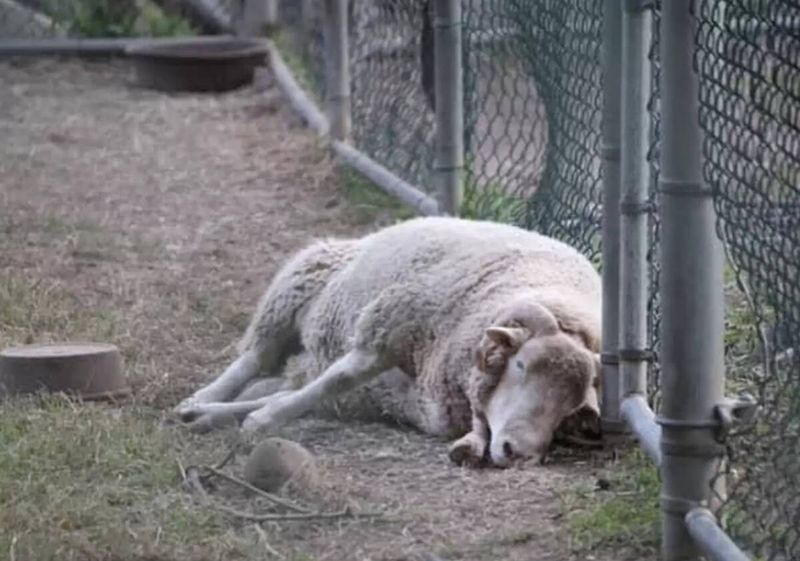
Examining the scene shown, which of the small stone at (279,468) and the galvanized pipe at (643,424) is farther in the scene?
the small stone at (279,468)

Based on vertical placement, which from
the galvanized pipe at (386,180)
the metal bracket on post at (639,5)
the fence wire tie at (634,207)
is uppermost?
the metal bracket on post at (639,5)

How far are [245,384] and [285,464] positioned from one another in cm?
113

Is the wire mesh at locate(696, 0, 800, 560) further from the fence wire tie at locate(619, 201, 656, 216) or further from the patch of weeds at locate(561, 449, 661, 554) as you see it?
the fence wire tie at locate(619, 201, 656, 216)

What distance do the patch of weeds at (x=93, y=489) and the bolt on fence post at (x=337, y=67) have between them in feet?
14.0

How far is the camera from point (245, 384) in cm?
577

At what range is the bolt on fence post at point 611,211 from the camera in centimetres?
488

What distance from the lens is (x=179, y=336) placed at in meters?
6.45

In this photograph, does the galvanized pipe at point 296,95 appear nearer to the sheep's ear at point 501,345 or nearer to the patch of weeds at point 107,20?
the patch of weeds at point 107,20

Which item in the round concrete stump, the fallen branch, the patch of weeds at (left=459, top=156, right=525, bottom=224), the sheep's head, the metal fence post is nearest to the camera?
the fallen branch

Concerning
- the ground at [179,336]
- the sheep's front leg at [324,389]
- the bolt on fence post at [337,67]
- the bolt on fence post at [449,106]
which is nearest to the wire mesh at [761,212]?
the ground at [179,336]

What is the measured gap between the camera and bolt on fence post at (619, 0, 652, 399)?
4.70 meters

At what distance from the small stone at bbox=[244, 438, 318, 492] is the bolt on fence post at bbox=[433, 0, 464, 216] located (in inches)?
117

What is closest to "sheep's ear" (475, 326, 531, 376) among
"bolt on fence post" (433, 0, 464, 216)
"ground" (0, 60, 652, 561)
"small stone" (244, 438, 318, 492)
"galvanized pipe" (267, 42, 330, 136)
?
"ground" (0, 60, 652, 561)

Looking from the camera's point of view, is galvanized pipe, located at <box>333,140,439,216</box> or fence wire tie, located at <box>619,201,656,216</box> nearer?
fence wire tie, located at <box>619,201,656,216</box>
